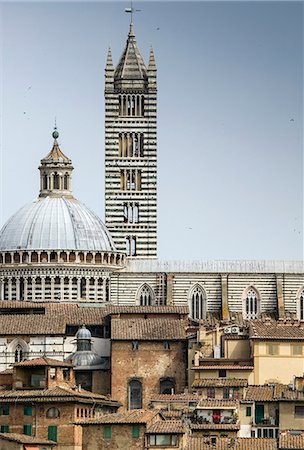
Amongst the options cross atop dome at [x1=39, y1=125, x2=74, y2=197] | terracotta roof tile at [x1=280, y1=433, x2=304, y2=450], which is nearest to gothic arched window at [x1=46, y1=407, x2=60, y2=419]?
terracotta roof tile at [x1=280, y1=433, x2=304, y2=450]

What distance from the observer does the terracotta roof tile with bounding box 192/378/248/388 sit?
78375 millimetres

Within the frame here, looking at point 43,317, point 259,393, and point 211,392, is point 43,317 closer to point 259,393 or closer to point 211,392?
point 211,392

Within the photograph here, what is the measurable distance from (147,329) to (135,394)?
292 cm

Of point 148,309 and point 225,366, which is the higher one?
point 148,309

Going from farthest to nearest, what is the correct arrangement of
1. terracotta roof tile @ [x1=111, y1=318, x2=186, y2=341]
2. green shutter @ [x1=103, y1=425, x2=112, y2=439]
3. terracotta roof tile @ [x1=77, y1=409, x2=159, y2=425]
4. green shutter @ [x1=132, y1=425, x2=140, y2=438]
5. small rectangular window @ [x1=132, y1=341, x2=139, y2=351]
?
terracotta roof tile @ [x1=111, y1=318, x2=186, y2=341] → small rectangular window @ [x1=132, y1=341, x2=139, y2=351] → terracotta roof tile @ [x1=77, y1=409, x2=159, y2=425] → green shutter @ [x1=103, y1=425, x2=112, y2=439] → green shutter @ [x1=132, y1=425, x2=140, y2=438]

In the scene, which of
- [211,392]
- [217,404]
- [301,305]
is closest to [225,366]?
[211,392]

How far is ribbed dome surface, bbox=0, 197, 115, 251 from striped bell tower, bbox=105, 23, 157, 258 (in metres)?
6.78

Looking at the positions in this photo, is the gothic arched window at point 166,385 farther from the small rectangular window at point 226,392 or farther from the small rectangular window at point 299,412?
the small rectangular window at point 299,412

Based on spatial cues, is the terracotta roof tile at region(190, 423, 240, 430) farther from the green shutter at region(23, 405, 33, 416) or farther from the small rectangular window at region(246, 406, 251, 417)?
the green shutter at region(23, 405, 33, 416)

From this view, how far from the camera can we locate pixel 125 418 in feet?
234

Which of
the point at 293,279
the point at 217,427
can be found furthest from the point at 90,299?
the point at 217,427

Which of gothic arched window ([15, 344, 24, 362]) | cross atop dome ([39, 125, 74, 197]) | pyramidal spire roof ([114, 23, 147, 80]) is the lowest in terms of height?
gothic arched window ([15, 344, 24, 362])

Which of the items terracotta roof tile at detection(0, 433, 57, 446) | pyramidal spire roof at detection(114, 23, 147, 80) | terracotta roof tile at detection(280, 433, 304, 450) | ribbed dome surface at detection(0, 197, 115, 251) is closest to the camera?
terracotta roof tile at detection(280, 433, 304, 450)

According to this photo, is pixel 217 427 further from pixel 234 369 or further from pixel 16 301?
pixel 16 301
